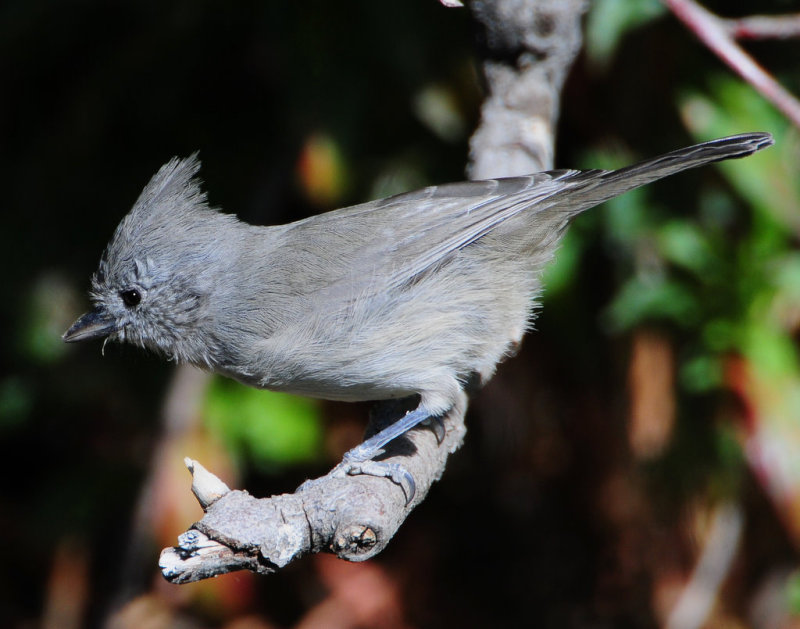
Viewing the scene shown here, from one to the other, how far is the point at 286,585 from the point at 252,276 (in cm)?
233

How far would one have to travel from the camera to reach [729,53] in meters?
2.97

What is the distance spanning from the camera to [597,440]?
485 centimetres

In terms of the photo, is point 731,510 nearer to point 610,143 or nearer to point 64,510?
point 610,143

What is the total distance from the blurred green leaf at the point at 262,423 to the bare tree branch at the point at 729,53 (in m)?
2.35

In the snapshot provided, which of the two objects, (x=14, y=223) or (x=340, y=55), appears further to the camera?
(x=14, y=223)

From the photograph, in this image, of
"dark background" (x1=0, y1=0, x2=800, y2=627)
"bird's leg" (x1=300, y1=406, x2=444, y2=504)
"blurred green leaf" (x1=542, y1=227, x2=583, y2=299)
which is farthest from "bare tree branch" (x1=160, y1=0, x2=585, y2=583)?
"blurred green leaf" (x1=542, y1=227, x2=583, y2=299)

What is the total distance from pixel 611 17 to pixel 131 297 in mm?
2137

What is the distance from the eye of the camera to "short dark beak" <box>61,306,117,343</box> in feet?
11.1

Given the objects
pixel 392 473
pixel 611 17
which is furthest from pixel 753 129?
pixel 392 473

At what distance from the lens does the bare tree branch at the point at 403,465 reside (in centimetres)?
214

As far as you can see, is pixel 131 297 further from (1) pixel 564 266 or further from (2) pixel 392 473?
(1) pixel 564 266

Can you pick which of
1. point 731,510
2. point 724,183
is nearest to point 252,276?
point 724,183

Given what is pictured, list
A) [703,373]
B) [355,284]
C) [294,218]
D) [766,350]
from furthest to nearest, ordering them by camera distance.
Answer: [294,218] < [703,373] < [766,350] < [355,284]

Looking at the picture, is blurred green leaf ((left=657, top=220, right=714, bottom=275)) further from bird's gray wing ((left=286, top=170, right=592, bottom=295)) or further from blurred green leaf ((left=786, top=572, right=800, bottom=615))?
blurred green leaf ((left=786, top=572, right=800, bottom=615))
